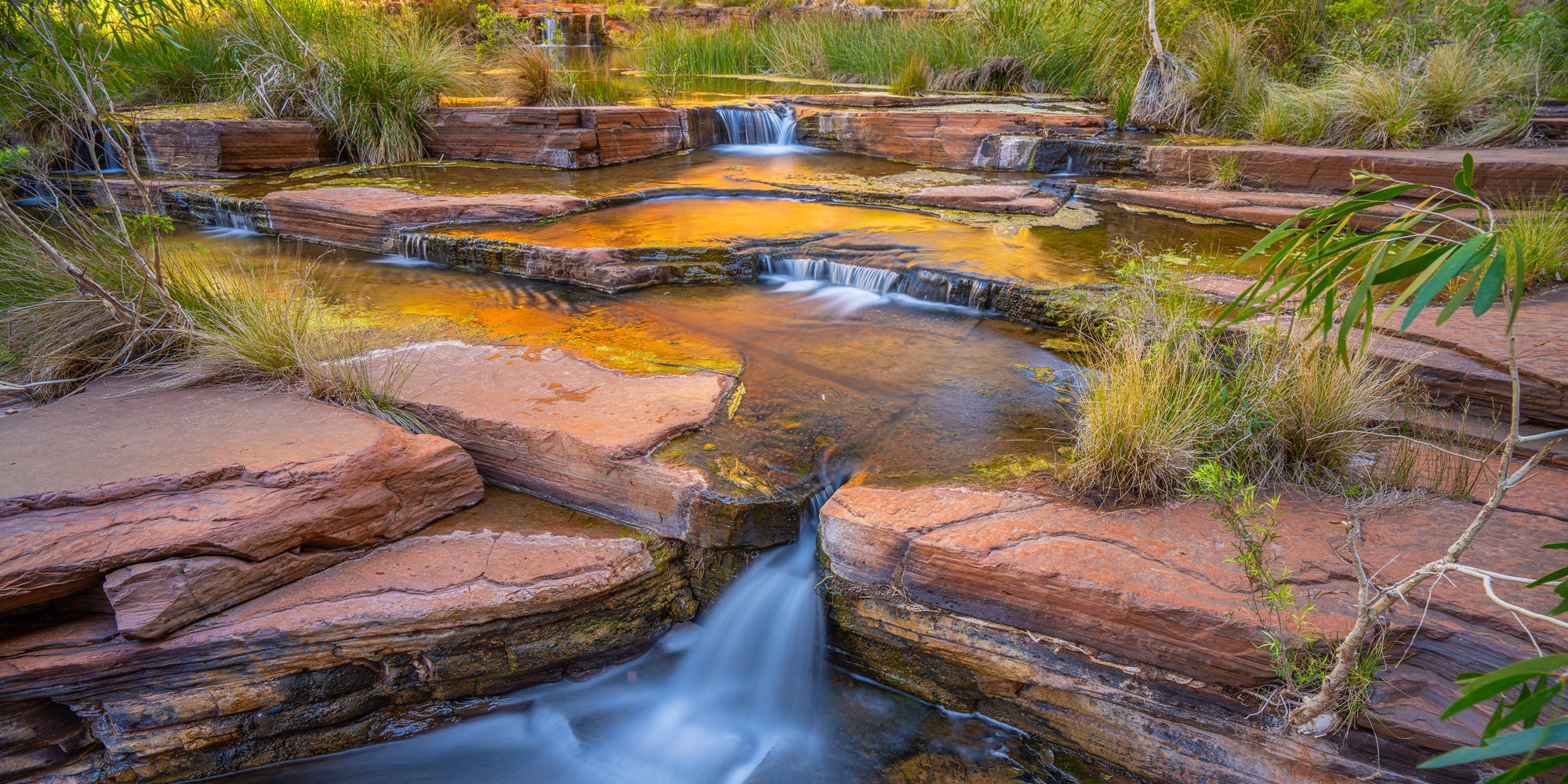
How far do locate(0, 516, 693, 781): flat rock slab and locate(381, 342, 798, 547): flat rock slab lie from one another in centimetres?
17

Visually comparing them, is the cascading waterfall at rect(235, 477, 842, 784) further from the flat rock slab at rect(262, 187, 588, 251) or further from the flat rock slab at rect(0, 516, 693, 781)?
the flat rock slab at rect(262, 187, 588, 251)

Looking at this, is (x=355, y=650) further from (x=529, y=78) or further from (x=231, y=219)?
(x=529, y=78)

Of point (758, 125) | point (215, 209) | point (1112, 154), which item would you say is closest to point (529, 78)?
point (758, 125)

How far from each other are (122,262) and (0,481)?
143 cm

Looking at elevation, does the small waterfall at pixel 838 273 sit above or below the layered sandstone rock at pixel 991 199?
below

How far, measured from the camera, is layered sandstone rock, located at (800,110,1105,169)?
7.55m

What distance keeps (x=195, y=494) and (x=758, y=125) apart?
7.31 meters

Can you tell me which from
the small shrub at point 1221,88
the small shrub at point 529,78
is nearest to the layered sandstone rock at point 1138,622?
the small shrub at point 1221,88

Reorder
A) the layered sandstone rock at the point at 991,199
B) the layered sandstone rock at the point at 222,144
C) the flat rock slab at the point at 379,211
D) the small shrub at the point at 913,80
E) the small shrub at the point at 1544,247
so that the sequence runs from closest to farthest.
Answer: the small shrub at the point at 1544,247
the flat rock slab at the point at 379,211
the layered sandstone rock at the point at 991,199
the layered sandstone rock at the point at 222,144
the small shrub at the point at 913,80

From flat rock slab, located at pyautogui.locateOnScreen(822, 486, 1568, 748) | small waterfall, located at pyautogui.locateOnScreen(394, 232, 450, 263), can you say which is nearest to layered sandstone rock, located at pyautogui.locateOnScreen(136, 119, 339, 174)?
small waterfall, located at pyautogui.locateOnScreen(394, 232, 450, 263)

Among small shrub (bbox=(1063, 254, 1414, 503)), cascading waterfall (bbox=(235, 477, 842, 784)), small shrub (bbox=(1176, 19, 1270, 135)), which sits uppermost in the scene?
small shrub (bbox=(1176, 19, 1270, 135))

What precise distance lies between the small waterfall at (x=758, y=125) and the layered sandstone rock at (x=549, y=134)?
0.88m

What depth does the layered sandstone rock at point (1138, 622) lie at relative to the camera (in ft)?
6.32

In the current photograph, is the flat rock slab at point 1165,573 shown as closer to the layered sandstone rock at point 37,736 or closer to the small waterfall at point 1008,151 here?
A: the layered sandstone rock at point 37,736
